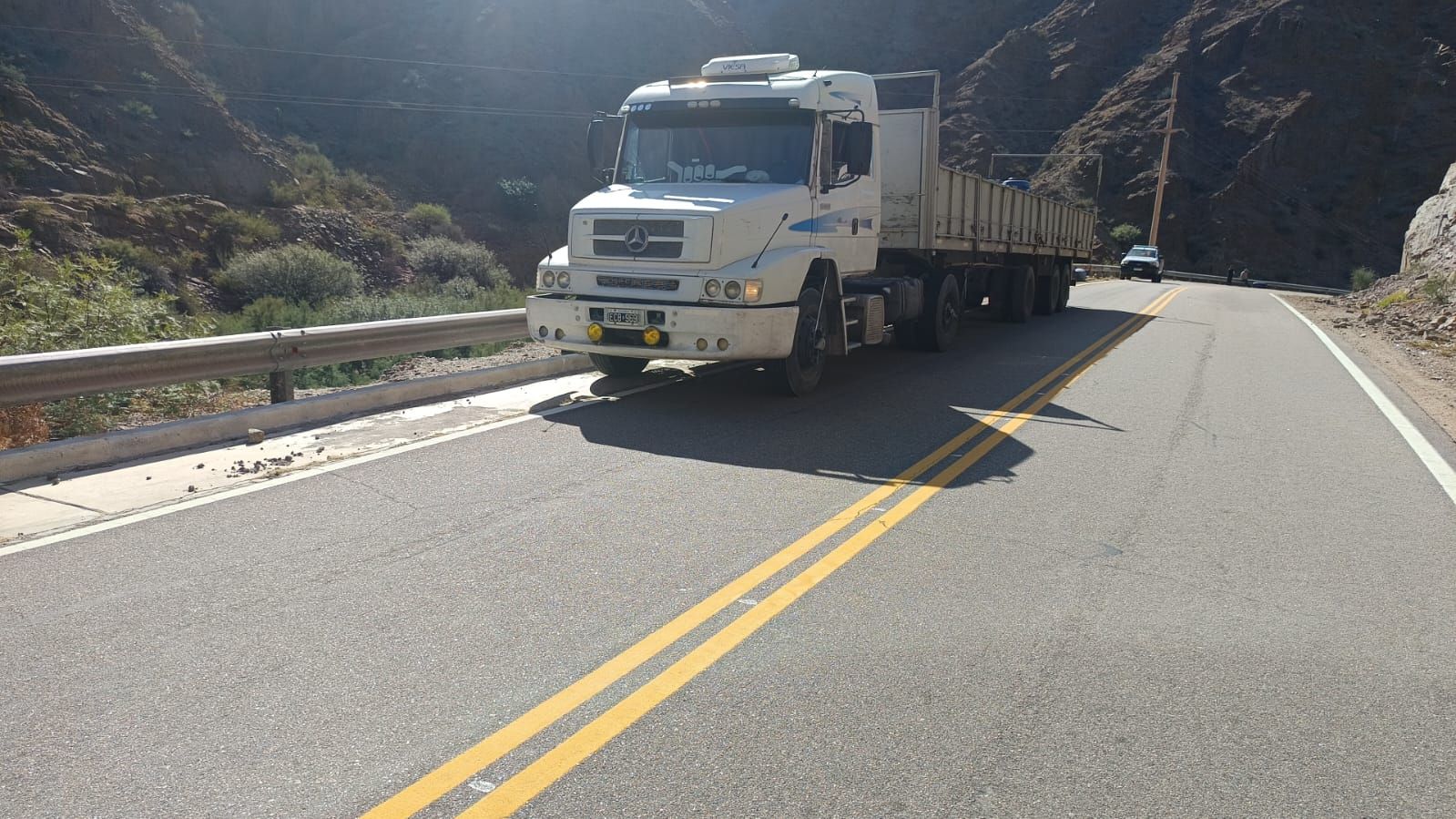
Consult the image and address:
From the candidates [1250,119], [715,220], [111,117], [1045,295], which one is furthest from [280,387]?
[1250,119]

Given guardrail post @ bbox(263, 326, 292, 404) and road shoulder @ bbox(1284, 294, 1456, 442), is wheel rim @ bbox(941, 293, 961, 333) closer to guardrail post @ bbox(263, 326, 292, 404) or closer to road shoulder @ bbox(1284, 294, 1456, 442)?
road shoulder @ bbox(1284, 294, 1456, 442)

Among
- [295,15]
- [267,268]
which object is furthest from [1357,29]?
[267,268]

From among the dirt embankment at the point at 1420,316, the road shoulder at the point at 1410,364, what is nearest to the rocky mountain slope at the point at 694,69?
the dirt embankment at the point at 1420,316

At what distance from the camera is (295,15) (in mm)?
50781

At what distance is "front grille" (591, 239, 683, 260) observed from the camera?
9250mm

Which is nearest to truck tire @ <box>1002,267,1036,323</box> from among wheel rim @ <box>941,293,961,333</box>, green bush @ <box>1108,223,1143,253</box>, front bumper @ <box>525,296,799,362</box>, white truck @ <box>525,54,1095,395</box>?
wheel rim @ <box>941,293,961,333</box>

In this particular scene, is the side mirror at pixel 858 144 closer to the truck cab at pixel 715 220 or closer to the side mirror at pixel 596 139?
the truck cab at pixel 715 220

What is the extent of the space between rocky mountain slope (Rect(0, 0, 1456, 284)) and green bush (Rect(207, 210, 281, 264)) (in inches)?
105

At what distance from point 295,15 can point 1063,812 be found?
56218mm

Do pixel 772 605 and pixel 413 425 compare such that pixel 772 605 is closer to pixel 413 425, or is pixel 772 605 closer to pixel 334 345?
pixel 413 425

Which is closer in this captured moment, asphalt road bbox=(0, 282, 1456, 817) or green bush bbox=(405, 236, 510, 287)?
asphalt road bbox=(0, 282, 1456, 817)

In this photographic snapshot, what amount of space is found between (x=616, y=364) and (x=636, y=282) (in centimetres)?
191

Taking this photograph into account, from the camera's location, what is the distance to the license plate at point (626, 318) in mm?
9273

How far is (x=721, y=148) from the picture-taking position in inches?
407
